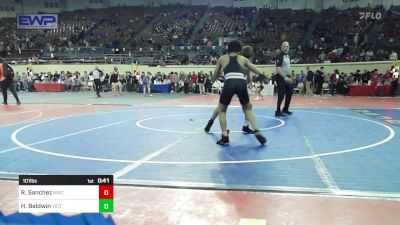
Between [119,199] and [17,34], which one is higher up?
[17,34]

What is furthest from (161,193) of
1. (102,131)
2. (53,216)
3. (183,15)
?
(183,15)

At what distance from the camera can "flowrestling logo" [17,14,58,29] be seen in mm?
40469

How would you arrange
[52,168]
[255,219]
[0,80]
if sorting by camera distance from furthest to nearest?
[0,80]
[52,168]
[255,219]

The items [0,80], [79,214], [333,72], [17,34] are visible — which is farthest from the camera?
[17,34]

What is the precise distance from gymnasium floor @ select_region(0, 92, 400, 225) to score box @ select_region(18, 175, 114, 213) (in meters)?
1.13

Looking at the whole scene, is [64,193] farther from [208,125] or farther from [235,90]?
[208,125]

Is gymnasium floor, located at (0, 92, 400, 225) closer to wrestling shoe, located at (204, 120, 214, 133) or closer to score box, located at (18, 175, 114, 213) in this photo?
wrestling shoe, located at (204, 120, 214, 133)

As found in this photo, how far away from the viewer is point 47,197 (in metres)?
2.70

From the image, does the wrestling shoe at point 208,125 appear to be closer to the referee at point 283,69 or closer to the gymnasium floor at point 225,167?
the gymnasium floor at point 225,167

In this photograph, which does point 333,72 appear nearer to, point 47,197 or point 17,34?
point 47,197

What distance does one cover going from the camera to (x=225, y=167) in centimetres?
569

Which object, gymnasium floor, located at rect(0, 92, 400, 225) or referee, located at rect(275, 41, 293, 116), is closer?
gymnasium floor, located at rect(0, 92, 400, 225)

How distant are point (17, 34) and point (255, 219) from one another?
134ft

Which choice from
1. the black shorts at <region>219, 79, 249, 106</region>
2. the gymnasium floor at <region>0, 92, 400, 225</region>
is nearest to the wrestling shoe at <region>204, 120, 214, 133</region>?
the gymnasium floor at <region>0, 92, 400, 225</region>
